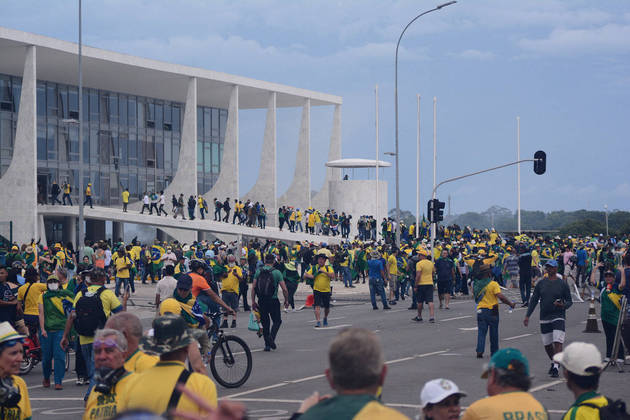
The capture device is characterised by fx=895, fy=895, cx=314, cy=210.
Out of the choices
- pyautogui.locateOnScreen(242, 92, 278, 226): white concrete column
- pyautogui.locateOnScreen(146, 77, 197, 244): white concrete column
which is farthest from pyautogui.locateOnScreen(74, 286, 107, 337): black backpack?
pyautogui.locateOnScreen(242, 92, 278, 226): white concrete column

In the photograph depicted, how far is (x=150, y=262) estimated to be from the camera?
3709cm

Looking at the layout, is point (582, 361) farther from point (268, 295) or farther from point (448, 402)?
point (268, 295)

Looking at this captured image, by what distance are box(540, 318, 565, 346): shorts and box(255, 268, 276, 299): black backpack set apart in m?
5.16

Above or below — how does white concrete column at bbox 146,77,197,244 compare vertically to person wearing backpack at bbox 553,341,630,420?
above

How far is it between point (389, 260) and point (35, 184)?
27.4m

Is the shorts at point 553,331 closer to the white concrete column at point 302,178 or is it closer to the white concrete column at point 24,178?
the white concrete column at point 24,178

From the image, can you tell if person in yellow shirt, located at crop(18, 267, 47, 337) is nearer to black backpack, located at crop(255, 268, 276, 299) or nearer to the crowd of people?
the crowd of people

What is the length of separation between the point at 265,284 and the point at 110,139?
162 feet

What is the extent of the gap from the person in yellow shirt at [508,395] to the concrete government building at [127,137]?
46507 millimetres

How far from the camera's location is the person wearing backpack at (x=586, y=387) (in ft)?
15.6

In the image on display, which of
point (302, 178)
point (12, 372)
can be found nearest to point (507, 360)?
point (12, 372)

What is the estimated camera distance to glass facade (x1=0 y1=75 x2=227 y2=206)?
5778 centimetres

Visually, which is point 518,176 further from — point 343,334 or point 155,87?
point 343,334

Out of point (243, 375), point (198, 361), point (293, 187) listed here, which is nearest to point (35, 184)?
point (293, 187)
